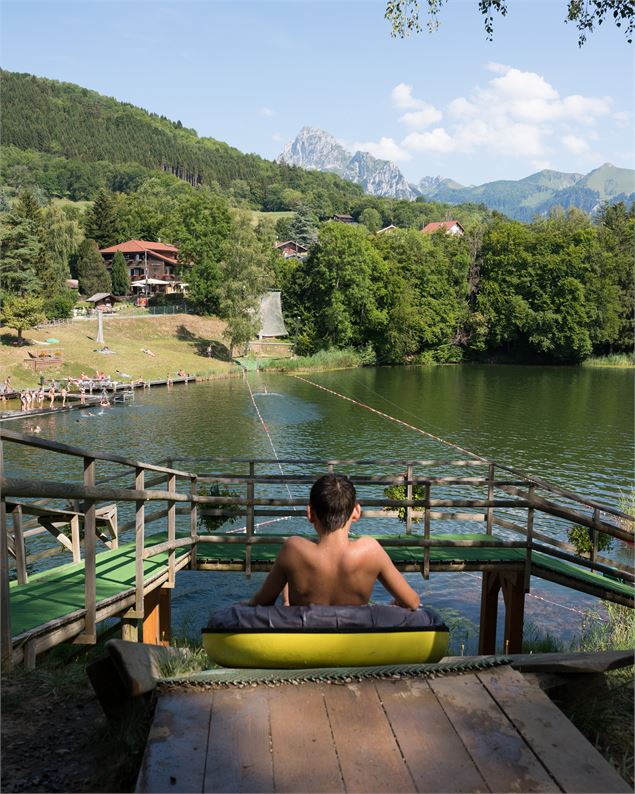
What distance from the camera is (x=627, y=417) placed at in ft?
127

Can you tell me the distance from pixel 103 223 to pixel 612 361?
213 ft

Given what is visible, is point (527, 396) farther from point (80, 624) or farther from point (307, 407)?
point (80, 624)


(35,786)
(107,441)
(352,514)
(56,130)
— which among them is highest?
(56,130)

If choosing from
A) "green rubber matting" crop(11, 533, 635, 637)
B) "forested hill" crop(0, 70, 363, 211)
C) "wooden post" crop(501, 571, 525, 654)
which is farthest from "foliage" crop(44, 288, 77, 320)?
"forested hill" crop(0, 70, 363, 211)

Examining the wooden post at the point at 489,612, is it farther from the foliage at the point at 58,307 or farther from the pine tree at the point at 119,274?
the pine tree at the point at 119,274

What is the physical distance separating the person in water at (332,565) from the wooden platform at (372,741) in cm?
53

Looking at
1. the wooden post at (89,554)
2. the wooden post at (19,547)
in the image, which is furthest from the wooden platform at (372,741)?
the wooden post at (19,547)

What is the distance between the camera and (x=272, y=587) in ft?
12.2

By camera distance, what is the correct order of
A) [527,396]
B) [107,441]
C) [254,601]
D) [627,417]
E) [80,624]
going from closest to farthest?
[254,601], [80,624], [107,441], [627,417], [527,396]

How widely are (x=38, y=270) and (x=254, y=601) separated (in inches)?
2473

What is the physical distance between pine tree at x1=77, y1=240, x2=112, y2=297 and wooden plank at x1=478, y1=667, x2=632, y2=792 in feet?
259

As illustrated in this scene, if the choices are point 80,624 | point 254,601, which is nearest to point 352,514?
point 254,601

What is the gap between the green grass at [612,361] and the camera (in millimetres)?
68375

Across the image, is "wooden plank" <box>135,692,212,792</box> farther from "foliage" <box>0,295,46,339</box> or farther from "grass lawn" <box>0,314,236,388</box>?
"foliage" <box>0,295,46,339</box>
